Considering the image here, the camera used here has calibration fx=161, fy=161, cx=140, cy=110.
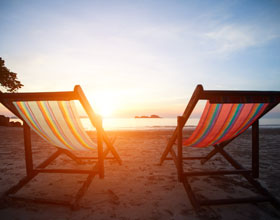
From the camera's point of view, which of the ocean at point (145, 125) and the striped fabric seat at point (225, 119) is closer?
the striped fabric seat at point (225, 119)

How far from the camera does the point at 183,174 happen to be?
2.29m

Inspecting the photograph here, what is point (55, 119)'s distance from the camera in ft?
7.38

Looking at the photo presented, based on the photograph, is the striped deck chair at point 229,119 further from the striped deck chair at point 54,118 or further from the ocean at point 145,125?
the ocean at point 145,125

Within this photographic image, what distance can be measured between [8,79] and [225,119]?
20.5 meters

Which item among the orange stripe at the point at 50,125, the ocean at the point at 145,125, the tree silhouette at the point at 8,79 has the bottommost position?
the ocean at the point at 145,125

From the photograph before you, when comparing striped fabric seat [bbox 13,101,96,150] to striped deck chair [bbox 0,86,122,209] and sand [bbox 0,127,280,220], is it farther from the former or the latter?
sand [bbox 0,127,280,220]

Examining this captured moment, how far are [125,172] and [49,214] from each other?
63.7 inches

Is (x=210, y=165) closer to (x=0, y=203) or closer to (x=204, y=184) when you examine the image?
(x=204, y=184)

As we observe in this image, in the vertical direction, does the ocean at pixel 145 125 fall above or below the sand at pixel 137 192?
below

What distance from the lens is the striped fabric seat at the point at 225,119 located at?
7.07 feet

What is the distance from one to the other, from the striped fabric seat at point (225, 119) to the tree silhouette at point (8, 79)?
1998cm

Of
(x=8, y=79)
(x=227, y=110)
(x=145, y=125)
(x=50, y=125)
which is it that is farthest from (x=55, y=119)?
(x=145, y=125)

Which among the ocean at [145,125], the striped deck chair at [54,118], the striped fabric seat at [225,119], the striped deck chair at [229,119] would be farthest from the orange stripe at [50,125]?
the ocean at [145,125]

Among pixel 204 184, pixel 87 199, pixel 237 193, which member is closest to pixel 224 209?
pixel 237 193
